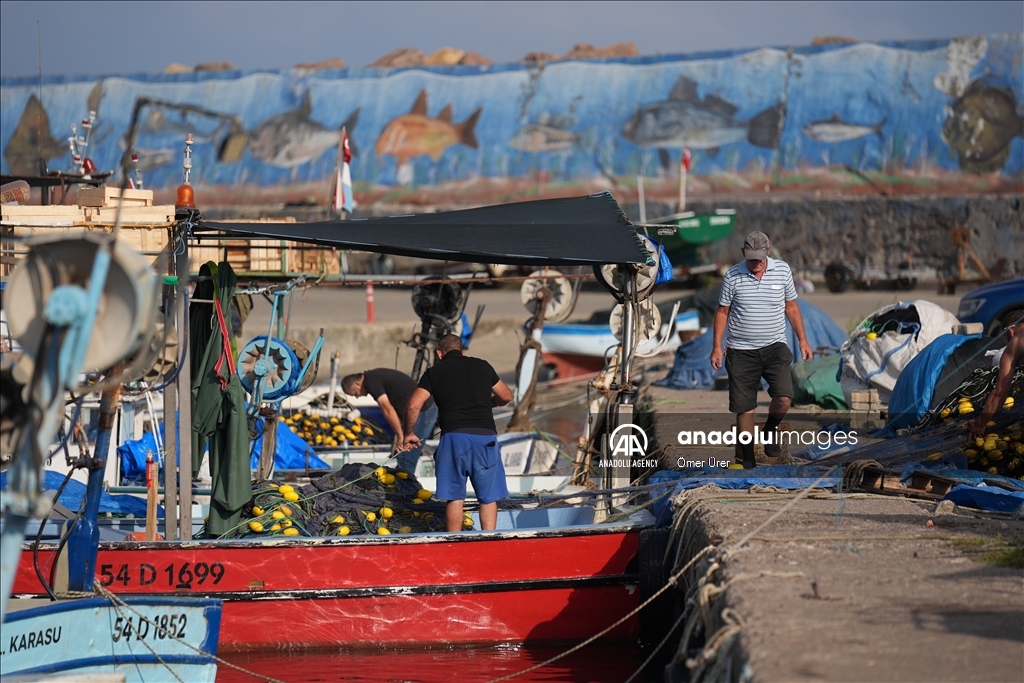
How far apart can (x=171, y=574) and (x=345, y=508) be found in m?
1.33

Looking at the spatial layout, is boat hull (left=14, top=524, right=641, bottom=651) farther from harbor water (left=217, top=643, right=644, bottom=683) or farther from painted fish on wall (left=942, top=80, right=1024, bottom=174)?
painted fish on wall (left=942, top=80, right=1024, bottom=174)

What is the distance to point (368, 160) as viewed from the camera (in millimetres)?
42031

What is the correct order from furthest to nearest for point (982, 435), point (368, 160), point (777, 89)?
point (368, 160) < point (777, 89) < point (982, 435)

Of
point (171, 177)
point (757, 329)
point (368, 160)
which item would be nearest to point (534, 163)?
point (368, 160)

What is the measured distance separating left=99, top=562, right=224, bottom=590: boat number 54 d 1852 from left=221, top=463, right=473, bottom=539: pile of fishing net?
38cm

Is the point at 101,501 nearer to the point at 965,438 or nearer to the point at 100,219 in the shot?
the point at 100,219

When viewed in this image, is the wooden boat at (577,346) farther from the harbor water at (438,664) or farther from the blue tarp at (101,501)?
the harbor water at (438,664)

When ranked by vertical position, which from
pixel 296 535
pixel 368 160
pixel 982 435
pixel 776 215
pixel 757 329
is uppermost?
pixel 368 160

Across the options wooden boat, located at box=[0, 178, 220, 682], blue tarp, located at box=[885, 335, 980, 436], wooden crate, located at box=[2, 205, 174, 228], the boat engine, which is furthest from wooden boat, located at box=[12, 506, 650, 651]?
the boat engine

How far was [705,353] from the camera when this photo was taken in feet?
51.8

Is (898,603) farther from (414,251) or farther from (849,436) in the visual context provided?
(849,436)

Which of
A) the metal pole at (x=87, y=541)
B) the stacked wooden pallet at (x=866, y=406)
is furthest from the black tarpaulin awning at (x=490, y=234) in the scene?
the stacked wooden pallet at (x=866, y=406)

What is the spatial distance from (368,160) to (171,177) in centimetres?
789

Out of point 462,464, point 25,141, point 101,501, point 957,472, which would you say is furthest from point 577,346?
point 25,141
